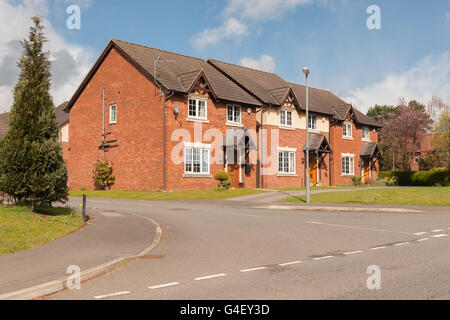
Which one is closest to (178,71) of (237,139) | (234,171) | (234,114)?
(234,114)

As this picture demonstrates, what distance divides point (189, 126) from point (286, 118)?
33.7 feet

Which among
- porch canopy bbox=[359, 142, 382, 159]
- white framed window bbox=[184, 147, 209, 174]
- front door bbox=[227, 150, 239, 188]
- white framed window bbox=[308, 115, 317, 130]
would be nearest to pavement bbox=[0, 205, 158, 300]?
white framed window bbox=[184, 147, 209, 174]

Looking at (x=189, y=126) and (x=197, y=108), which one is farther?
(x=197, y=108)

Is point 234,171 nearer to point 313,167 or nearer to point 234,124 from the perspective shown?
point 234,124

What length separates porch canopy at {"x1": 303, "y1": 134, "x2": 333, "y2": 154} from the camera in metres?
39.3

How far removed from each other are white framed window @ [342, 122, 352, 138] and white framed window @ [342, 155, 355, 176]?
207 cm

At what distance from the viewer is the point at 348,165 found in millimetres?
44781

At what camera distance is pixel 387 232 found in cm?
1305

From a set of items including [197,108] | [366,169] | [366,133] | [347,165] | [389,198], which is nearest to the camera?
[389,198]

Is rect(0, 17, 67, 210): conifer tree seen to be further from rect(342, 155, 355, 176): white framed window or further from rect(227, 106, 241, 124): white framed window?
rect(342, 155, 355, 176): white framed window

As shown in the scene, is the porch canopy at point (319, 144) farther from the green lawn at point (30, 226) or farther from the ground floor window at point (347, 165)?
the green lawn at point (30, 226)

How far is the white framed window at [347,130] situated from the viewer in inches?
1757

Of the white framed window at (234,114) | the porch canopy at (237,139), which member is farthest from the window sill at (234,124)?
the porch canopy at (237,139)

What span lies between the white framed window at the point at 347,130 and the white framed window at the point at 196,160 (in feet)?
57.7
